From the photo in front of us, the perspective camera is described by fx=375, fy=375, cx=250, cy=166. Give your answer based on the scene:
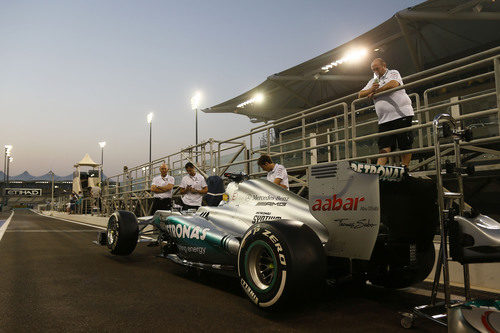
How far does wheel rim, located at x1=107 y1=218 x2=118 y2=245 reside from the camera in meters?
5.71

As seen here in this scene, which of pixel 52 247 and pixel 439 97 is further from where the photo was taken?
pixel 439 97

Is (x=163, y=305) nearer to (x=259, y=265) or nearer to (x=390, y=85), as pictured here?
(x=259, y=265)

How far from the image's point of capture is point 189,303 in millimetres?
3342

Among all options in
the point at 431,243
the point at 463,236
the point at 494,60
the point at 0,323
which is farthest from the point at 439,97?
the point at 0,323

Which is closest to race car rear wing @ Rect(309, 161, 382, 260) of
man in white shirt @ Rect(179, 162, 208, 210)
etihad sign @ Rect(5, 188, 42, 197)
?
man in white shirt @ Rect(179, 162, 208, 210)

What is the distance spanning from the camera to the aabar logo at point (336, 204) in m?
2.92

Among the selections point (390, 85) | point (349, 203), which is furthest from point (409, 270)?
point (390, 85)

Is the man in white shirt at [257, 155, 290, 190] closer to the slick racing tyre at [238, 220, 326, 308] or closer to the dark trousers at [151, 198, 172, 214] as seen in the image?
the slick racing tyre at [238, 220, 326, 308]

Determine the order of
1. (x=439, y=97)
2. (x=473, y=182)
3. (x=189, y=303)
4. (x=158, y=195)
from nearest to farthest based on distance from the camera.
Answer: (x=189, y=303), (x=473, y=182), (x=158, y=195), (x=439, y=97)

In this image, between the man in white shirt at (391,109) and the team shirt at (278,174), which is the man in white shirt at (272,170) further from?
the man in white shirt at (391,109)

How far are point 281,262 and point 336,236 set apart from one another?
1.87 feet

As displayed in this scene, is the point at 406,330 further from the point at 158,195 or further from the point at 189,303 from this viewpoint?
the point at 158,195

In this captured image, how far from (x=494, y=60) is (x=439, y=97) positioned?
11.3 m

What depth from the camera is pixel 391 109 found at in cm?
532
